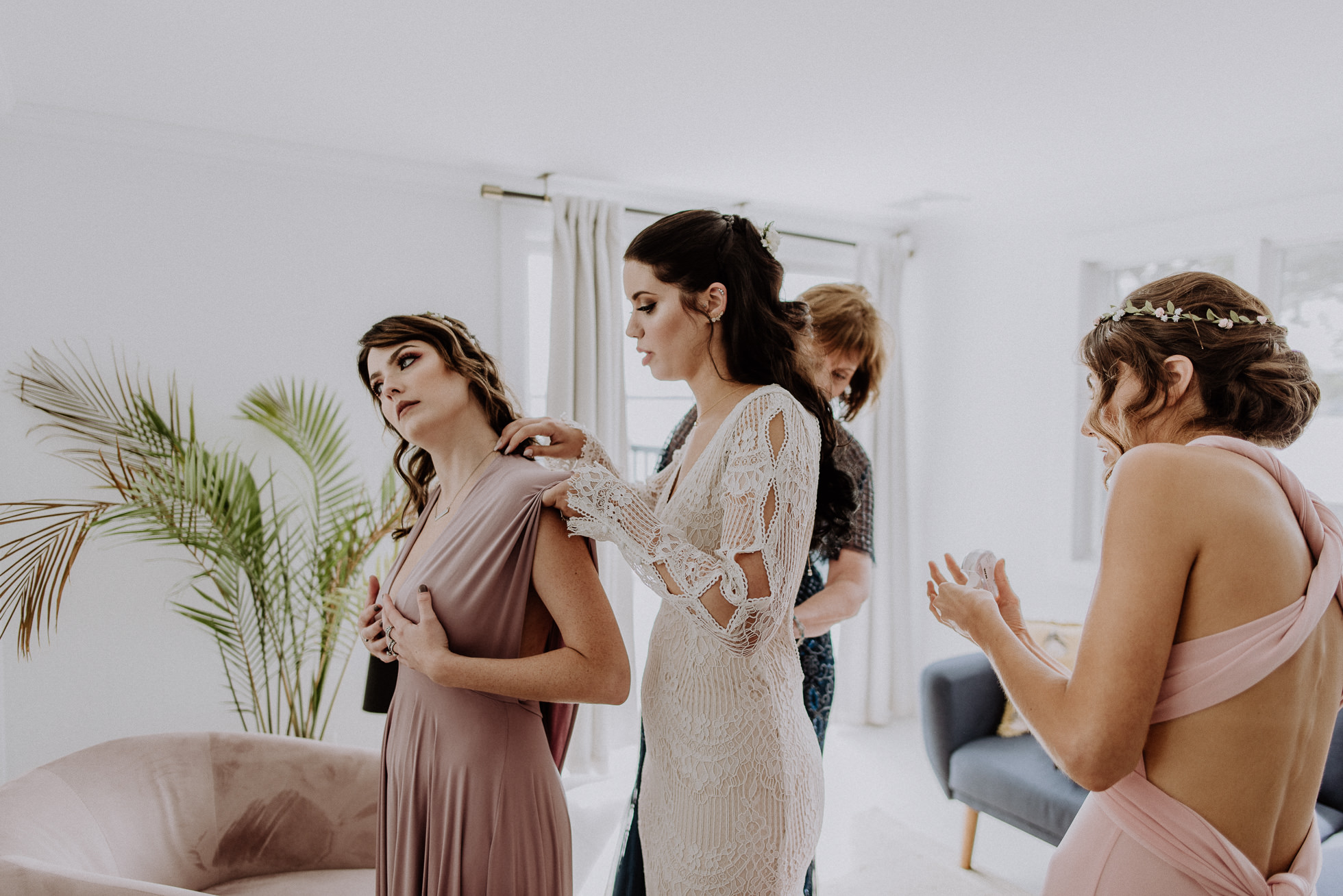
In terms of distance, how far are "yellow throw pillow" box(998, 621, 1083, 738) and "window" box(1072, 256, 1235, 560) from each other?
0.95m

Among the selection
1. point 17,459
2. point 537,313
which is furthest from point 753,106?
point 17,459

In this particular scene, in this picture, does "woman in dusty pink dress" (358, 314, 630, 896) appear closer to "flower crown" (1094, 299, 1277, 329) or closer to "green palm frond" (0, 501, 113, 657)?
"flower crown" (1094, 299, 1277, 329)

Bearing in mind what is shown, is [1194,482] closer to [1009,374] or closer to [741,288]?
[741,288]

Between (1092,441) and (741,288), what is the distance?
3348 millimetres

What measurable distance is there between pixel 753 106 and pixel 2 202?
2.64 meters

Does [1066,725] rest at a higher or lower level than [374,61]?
lower

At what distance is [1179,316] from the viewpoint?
3.37ft

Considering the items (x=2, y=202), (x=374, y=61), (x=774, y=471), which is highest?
(x=374, y=61)

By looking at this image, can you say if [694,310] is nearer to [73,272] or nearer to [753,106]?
[753,106]

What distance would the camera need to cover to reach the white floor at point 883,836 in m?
2.90

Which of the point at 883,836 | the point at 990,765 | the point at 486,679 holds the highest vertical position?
the point at 486,679

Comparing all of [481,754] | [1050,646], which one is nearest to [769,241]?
[481,754]

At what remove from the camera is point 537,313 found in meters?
3.83

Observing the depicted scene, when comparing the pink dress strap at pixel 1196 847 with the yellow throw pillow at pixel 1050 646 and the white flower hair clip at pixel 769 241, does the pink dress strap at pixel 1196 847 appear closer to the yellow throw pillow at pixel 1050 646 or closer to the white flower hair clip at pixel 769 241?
the white flower hair clip at pixel 769 241
